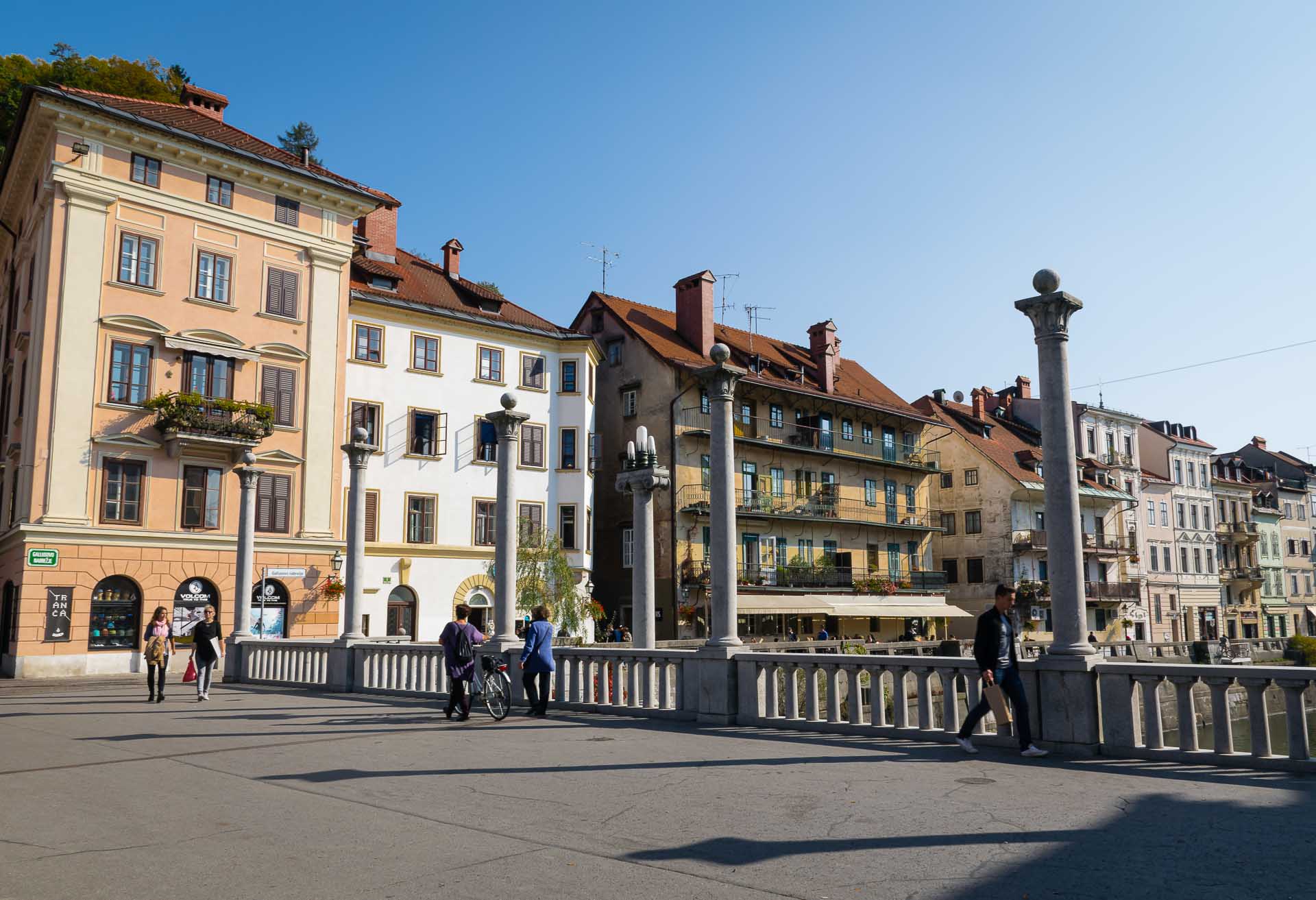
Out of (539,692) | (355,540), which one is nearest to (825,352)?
(355,540)

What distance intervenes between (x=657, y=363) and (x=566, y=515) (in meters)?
8.28

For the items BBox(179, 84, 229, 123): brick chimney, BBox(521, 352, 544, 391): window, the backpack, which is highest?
BBox(179, 84, 229, 123): brick chimney

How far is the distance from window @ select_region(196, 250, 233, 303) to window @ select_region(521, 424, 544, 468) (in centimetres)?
Result: 1234

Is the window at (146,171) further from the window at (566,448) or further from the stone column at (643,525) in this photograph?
the stone column at (643,525)

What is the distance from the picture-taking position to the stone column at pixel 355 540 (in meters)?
19.9

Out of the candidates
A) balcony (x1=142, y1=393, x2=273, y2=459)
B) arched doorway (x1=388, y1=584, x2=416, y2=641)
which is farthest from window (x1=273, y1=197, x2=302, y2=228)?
arched doorway (x1=388, y1=584, x2=416, y2=641)

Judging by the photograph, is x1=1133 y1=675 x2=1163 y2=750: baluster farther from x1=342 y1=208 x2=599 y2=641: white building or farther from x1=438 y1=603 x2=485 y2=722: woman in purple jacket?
x1=342 y1=208 x2=599 y2=641: white building

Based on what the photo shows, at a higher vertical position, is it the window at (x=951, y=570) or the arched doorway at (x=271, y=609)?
the window at (x=951, y=570)

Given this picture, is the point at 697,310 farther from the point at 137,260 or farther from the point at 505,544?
the point at 505,544

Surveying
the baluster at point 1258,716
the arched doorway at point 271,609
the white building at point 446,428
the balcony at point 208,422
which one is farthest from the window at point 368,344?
the baluster at point 1258,716

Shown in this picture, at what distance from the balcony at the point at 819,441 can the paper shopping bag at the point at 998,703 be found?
3438cm

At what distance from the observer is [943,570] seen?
2311 inches

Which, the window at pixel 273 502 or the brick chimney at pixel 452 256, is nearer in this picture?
the window at pixel 273 502

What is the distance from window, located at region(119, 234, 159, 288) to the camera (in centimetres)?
3164
